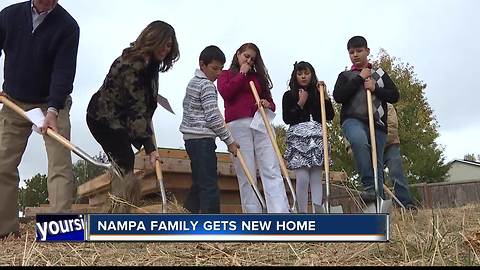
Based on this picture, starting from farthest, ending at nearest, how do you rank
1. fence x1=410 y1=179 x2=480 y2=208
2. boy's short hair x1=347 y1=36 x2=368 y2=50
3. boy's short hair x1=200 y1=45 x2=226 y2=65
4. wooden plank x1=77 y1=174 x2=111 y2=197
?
1. fence x1=410 y1=179 x2=480 y2=208
2. wooden plank x1=77 y1=174 x2=111 y2=197
3. boy's short hair x1=347 y1=36 x2=368 y2=50
4. boy's short hair x1=200 y1=45 x2=226 y2=65

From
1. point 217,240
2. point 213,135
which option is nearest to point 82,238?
point 217,240

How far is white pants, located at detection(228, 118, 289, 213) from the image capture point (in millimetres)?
4688

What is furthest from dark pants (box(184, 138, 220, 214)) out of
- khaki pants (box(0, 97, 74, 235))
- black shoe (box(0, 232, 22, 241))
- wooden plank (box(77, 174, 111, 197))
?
wooden plank (box(77, 174, 111, 197))

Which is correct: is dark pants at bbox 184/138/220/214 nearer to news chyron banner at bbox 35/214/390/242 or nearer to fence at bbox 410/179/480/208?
news chyron banner at bbox 35/214/390/242

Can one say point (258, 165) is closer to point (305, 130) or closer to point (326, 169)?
point (305, 130)

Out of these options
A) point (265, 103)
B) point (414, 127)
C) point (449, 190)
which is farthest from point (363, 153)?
point (414, 127)

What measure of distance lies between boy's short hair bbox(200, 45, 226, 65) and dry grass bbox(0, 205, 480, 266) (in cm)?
188

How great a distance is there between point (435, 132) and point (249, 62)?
16.9 meters

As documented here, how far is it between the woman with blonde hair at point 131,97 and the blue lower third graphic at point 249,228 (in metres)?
1.33

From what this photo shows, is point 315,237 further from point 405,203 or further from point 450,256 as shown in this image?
point 405,203

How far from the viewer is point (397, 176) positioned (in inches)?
191

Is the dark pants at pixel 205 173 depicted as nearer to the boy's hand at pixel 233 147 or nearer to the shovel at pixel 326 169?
the boy's hand at pixel 233 147

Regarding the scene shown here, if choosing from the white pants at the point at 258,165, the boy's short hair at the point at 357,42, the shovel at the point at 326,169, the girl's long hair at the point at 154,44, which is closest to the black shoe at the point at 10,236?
the girl's long hair at the point at 154,44

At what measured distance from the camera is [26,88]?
3854 millimetres
